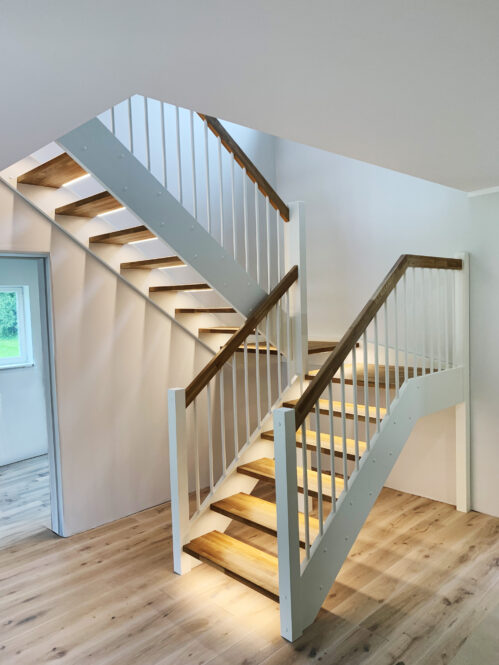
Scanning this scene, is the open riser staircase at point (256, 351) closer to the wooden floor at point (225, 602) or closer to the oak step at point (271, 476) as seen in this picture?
the oak step at point (271, 476)

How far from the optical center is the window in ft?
11.7

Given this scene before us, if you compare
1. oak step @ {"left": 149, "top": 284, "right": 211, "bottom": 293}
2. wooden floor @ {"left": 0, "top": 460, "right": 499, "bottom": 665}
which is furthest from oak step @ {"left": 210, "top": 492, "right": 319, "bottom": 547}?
oak step @ {"left": 149, "top": 284, "right": 211, "bottom": 293}

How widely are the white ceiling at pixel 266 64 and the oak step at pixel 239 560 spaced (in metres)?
2.17

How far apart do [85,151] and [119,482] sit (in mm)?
2443

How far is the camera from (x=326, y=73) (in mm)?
1661

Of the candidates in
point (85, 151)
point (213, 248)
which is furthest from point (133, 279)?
point (85, 151)

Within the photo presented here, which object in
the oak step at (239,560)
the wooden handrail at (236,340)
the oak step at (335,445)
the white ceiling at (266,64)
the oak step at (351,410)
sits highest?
the white ceiling at (266,64)

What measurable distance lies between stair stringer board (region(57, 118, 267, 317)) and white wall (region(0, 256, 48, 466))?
113cm

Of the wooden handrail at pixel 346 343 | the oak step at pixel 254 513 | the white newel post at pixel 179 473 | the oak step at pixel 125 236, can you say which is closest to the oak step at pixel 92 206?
the oak step at pixel 125 236

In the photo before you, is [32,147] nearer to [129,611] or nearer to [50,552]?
[129,611]

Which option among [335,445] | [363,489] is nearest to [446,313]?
[335,445]

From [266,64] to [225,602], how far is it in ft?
8.30

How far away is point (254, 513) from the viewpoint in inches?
115

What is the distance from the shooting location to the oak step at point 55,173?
2791 millimetres
